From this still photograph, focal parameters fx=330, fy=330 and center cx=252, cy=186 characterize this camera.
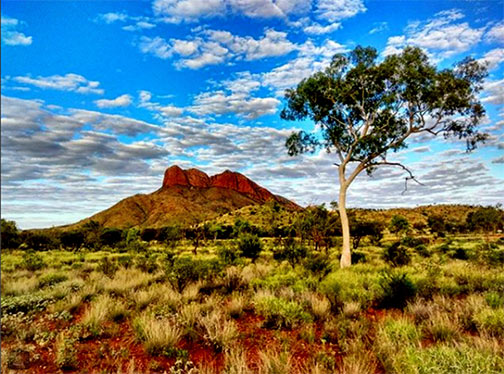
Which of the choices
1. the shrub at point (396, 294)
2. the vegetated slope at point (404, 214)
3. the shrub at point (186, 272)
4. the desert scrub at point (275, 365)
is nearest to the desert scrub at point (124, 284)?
the shrub at point (186, 272)

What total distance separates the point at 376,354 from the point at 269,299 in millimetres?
3353

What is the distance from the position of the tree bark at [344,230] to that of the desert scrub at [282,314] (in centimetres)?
957

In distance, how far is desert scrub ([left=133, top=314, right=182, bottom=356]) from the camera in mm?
6008

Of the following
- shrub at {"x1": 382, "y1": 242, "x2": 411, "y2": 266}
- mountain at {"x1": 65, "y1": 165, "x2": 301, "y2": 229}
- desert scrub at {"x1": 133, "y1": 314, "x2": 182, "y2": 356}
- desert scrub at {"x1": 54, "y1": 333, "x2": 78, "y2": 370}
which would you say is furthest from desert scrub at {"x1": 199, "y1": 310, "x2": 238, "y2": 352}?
mountain at {"x1": 65, "y1": 165, "x2": 301, "y2": 229}

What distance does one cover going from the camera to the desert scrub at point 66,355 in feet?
18.0

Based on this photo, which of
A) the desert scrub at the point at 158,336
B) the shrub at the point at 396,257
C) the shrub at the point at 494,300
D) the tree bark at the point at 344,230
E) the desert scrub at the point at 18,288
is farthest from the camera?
the shrub at the point at 396,257

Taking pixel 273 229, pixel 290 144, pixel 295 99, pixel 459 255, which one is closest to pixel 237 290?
pixel 290 144

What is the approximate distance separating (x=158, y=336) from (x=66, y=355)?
1505mm

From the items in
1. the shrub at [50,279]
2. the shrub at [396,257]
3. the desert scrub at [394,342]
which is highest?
the shrub at [50,279]

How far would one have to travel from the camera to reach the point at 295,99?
20281mm

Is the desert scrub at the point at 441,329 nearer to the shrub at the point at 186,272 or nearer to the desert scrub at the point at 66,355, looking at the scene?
the desert scrub at the point at 66,355

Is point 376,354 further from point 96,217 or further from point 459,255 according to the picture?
point 96,217

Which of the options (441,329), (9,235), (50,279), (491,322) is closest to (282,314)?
(441,329)

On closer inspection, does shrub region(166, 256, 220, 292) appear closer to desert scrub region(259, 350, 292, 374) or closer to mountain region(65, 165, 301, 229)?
desert scrub region(259, 350, 292, 374)
